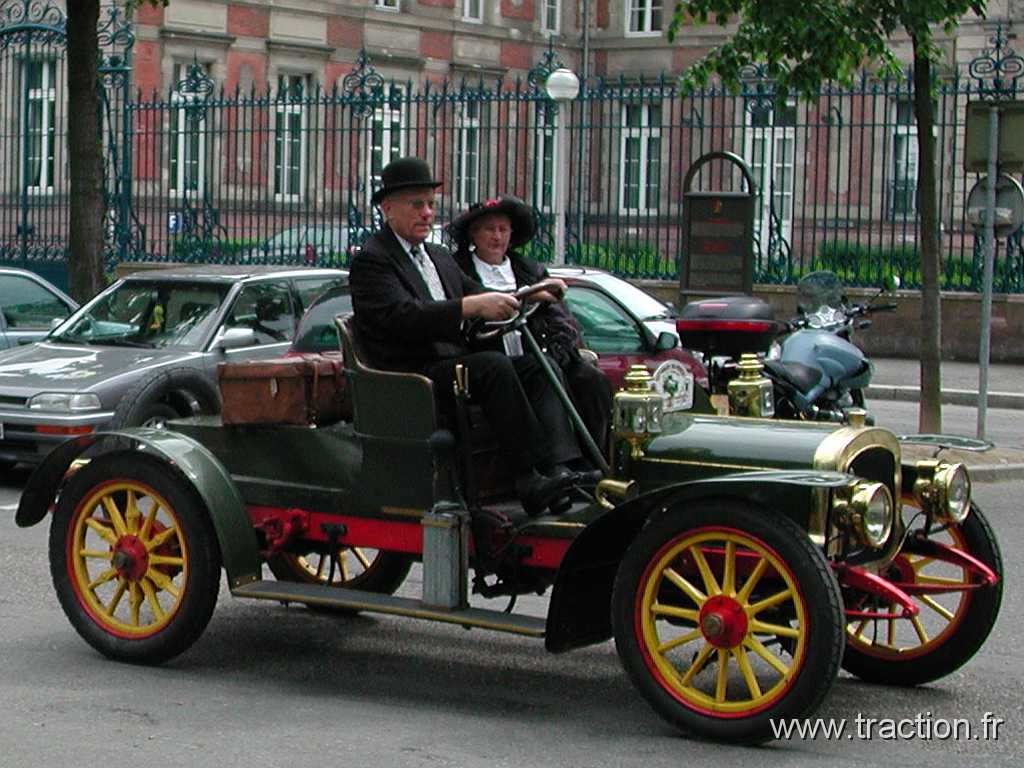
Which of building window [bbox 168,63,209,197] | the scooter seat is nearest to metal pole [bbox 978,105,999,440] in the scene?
the scooter seat

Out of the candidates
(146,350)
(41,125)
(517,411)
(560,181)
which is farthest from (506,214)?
(41,125)

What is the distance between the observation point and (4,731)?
6.55 meters

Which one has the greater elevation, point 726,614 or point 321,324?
point 321,324

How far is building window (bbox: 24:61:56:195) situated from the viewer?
3156 centimetres

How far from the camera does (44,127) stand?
1364 inches

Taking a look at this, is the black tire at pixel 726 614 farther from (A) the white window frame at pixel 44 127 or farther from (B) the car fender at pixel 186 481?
(A) the white window frame at pixel 44 127

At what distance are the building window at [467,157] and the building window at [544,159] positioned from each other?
0.92 metres

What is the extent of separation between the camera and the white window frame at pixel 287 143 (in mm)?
28531

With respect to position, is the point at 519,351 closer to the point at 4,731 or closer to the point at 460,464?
the point at 460,464

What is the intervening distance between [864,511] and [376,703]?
1953mm

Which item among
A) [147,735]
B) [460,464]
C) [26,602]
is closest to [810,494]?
[460,464]

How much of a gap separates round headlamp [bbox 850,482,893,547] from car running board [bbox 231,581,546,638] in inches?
44.7

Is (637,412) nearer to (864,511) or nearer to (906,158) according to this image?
(864,511)

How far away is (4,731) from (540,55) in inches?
1709
